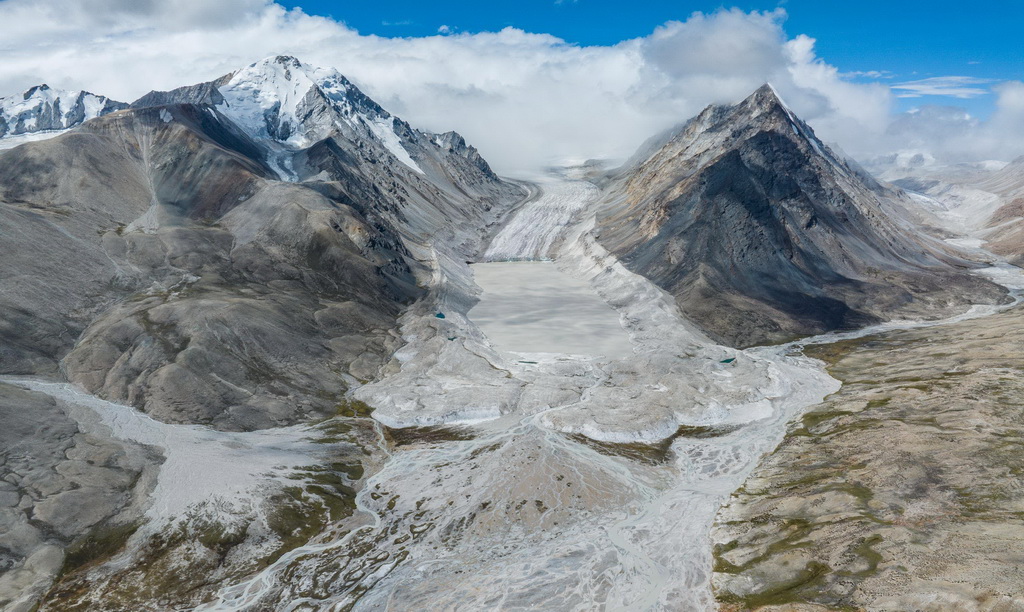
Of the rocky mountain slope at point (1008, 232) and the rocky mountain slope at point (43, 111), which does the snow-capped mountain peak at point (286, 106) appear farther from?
the rocky mountain slope at point (1008, 232)

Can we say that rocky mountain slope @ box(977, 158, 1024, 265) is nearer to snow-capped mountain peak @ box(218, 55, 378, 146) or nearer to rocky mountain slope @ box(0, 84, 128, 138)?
snow-capped mountain peak @ box(218, 55, 378, 146)

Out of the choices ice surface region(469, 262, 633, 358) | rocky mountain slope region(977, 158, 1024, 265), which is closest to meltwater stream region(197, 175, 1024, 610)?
ice surface region(469, 262, 633, 358)

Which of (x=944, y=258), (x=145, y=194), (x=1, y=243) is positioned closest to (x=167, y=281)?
(x=1, y=243)

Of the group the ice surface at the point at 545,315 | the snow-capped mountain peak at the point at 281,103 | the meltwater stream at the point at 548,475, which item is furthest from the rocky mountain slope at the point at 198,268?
the snow-capped mountain peak at the point at 281,103

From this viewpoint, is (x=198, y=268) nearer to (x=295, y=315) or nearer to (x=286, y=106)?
(x=295, y=315)

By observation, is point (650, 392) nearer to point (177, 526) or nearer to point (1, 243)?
point (177, 526)

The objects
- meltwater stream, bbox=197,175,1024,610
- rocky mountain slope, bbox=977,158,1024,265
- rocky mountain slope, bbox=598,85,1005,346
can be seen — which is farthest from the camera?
rocky mountain slope, bbox=977,158,1024,265

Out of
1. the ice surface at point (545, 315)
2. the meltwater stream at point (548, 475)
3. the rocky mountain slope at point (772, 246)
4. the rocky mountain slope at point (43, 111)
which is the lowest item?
the meltwater stream at point (548, 475)
